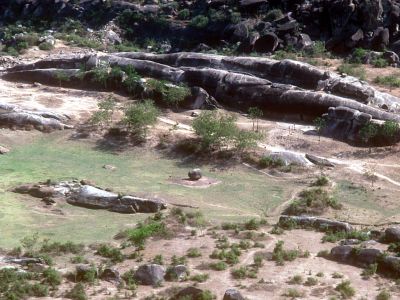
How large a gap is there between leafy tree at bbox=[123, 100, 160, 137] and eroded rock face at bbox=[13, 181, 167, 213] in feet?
30.3

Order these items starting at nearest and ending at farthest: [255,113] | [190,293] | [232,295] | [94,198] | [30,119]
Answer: [232,295] → [190,293] → [94,198] → [30,119] → [255,113]

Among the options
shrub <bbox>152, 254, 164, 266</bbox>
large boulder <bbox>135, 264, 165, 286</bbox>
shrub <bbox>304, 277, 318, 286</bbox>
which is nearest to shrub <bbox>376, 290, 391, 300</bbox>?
shrub <bbox>304, 277, 318, 286</bbox>

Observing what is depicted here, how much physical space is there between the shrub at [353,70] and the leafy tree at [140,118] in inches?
575

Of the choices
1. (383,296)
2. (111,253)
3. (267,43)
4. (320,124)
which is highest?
(267,43)

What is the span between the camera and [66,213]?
1162 inches

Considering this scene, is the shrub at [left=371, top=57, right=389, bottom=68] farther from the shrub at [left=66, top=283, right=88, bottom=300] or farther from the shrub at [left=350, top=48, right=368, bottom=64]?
the shrub at [left=66, top=283, right=88, bottom=300]

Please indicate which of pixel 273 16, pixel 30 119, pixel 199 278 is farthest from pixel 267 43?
pixel 199 278

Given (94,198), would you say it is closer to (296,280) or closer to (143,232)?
(143,232)

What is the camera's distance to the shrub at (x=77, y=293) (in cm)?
2042

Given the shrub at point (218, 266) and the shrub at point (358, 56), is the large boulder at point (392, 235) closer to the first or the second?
the shrub at point (218, 266)

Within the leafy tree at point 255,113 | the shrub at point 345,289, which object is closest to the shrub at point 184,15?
the leafy tree at point 255,113

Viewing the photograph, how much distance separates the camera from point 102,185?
33000 mm

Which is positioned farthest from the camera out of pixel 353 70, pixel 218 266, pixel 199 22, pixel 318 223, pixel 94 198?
pixel 199 22

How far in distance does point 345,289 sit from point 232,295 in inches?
143
